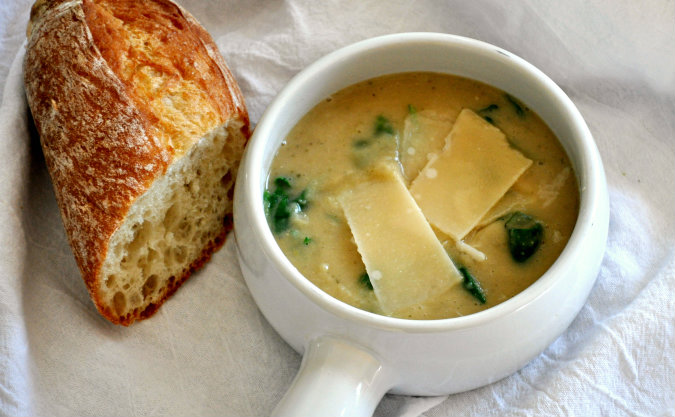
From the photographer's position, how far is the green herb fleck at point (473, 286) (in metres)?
1.68

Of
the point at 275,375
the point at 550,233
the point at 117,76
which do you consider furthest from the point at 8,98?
the point at 550,233

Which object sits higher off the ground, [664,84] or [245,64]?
[664,84]

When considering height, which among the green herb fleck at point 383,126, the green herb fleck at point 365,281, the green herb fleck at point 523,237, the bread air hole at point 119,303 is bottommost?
the bread air hole at point 119,303

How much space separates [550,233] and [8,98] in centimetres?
140

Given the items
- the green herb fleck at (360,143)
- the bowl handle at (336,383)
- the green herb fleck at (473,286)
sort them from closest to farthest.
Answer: the bowl handle at (336,383) < the green herb fleck at (473,286) < the green herb fleck at (360,143)

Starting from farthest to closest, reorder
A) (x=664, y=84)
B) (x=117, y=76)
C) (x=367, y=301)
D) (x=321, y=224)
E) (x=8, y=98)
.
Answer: (x=664, y=84) → (x=8, y=98) → (x=117, y=76) → (x=321, y=224) → (x=367, y=301)

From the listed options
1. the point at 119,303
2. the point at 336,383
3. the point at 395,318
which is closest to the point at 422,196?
the point at 395,318

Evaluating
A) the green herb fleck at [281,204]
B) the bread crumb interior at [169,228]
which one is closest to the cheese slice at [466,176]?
the green herb fleck at [281,204]

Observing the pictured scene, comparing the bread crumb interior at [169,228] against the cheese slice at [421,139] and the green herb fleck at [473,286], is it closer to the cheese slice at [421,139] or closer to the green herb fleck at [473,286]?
the cheese slice at [421,139]

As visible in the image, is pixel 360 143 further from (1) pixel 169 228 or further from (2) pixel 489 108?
(1) pixel 169 228

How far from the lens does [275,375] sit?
1.89m

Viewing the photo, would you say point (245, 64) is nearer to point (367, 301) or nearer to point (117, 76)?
point (117, 76)

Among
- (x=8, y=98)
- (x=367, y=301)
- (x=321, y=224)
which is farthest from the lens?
(x=8, y=98)

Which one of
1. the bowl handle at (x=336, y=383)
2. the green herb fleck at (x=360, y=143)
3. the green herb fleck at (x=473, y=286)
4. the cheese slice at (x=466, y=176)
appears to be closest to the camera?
the bowl handle at (x=336, y=383)
